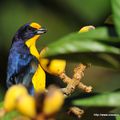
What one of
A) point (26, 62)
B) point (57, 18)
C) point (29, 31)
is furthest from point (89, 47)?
point (57, 18)

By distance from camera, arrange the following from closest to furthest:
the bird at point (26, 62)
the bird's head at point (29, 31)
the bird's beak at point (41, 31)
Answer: the bird at point (26, 62) < the bird's beak at point (41, 31) < the bird's head at point (29, 31)

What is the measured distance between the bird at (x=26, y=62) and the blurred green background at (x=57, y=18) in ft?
2.72

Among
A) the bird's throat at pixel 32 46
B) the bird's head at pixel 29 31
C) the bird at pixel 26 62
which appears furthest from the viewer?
the bird's head at pixel 29 31

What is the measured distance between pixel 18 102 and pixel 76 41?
0.42ft

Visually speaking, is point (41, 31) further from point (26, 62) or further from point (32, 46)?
point (26, 62)

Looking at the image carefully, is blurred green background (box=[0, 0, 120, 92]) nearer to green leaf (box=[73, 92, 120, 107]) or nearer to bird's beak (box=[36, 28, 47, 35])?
bird's beak (box=[36, 28, 47, 35])

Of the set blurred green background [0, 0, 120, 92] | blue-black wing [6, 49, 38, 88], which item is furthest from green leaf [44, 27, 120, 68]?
blurred green background [0, 0, 120, 92]

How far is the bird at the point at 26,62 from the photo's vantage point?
A: 8.61 feet

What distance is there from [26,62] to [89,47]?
226 centimetres

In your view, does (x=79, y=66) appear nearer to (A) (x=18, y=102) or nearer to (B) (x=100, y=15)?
(A) (x=18, y=102)

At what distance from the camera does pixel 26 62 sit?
295cm

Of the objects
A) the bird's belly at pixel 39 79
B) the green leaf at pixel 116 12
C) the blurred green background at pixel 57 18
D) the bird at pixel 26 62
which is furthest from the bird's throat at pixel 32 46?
the green leaf at pixel 116 12

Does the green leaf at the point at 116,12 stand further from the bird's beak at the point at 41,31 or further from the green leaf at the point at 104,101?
the bird's beak at the point at 41,31

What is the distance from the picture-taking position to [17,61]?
300cm
